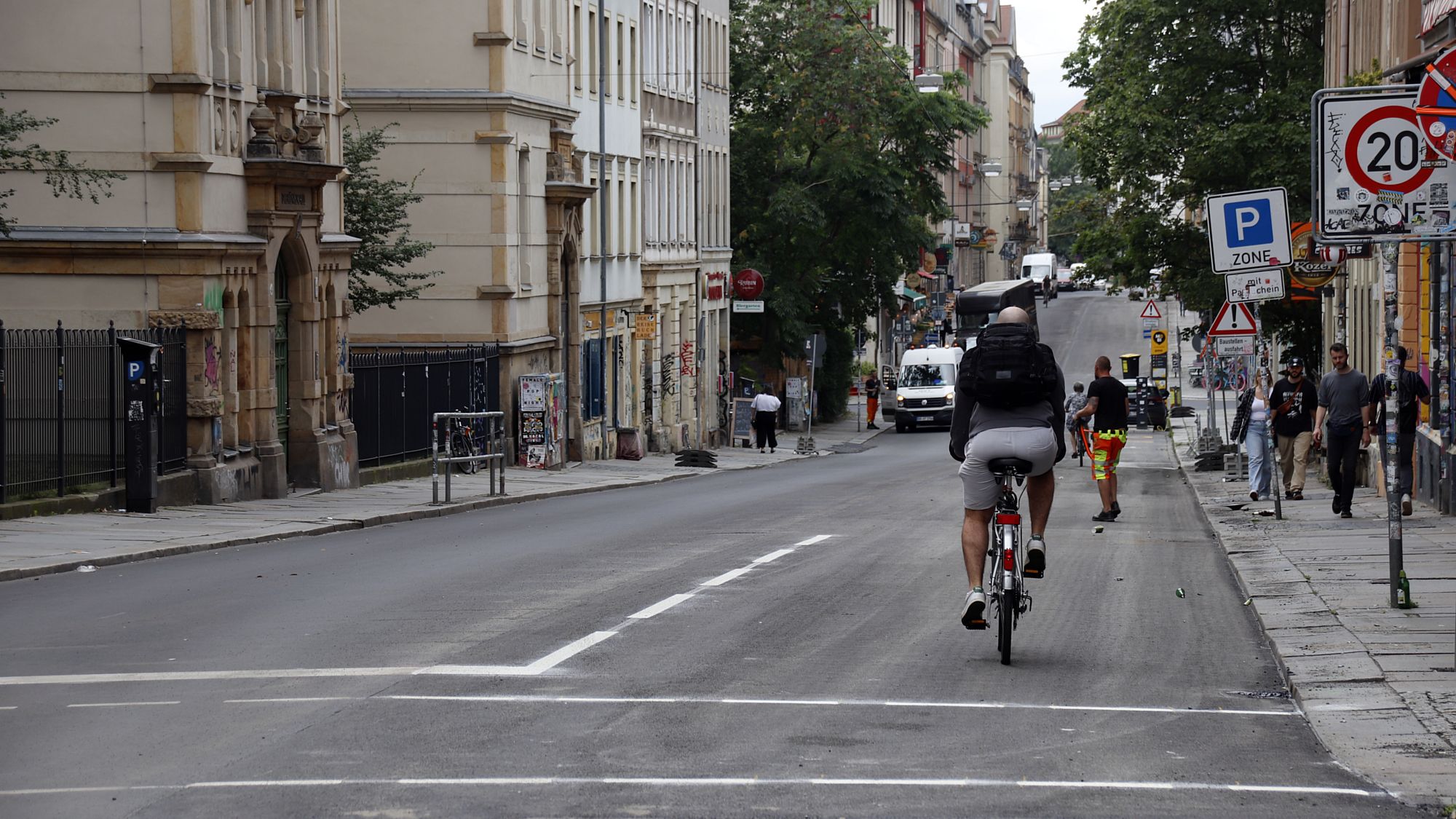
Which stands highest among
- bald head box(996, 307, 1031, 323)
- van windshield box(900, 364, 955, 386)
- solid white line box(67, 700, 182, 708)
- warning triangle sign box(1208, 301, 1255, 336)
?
warning triangle sign box(1208, 301, 1255, 336)

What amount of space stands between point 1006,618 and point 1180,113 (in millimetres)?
37851

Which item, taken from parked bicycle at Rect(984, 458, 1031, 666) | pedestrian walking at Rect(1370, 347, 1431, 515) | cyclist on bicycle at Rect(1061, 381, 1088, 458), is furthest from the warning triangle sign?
parked bicycle at Rect(984, 458, 1031, 666)

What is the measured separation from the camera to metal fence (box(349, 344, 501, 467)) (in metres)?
33.1

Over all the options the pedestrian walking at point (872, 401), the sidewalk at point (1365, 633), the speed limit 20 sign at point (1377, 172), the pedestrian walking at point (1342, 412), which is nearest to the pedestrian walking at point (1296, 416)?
the pedestrian walking at point (1342, 412)

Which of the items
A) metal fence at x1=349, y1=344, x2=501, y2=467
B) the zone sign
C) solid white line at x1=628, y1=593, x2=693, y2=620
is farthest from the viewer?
metal fence at x1=349, y1=344, x2=501, y2=467

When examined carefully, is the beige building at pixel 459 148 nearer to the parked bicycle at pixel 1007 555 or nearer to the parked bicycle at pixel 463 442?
the parked bicycle at pixel 463 442

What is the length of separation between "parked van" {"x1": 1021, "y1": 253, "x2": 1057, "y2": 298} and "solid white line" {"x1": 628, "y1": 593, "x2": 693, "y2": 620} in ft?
393

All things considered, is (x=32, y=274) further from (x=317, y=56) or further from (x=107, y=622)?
(x=107, y=622)

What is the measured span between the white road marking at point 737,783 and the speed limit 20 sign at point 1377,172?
520 centimetres

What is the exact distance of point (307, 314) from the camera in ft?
96.5

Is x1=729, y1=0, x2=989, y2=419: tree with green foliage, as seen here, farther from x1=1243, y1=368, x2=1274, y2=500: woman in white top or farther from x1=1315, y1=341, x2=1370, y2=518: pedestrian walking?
x1=1315, y1=341, x2=1370, y2=518: pedestrian walking

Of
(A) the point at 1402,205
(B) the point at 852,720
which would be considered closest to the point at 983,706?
(B) the point at 852,720

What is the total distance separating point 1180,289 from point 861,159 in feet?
64.2

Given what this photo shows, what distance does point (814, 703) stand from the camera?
9203 millimetres
